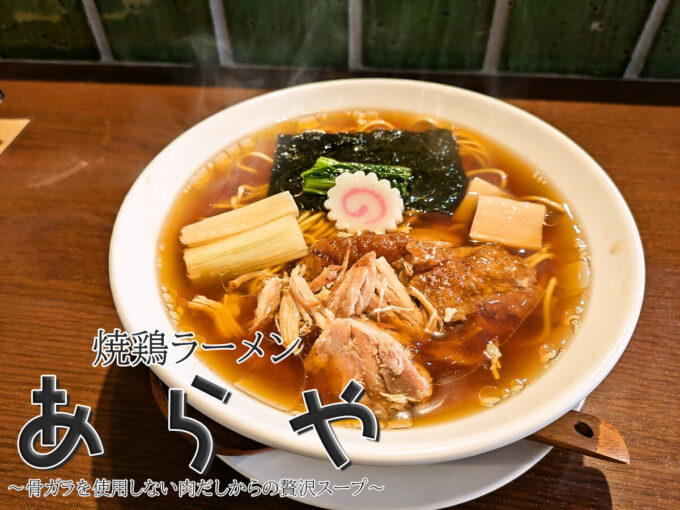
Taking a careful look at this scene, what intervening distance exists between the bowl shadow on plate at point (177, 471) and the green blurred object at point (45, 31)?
2.40 m

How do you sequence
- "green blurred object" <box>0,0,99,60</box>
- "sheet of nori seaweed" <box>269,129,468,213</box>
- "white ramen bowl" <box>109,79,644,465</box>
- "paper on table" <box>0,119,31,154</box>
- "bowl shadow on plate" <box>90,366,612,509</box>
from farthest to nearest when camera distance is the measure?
"green blurred object" <box>0,0,99,60</box> < "paper on table" <box>0,119,31,154</box> < "sheet of nori seaweed" <box>269,129,468,213</box> < "bowl shadow on plate" <box>90,366,612,509</box> < "white ramen bowl" <box>109,79,644,465</box>

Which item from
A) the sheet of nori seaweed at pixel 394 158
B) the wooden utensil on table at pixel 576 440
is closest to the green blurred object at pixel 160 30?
the sheet of nori seaweed at pixel 394 158

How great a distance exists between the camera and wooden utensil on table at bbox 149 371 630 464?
1.17 metres

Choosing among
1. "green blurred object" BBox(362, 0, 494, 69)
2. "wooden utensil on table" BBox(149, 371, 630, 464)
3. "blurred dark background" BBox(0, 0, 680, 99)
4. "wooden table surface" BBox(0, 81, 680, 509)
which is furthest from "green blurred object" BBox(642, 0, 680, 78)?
"wooden utensil on table" BBox(149, 371, 630, 464)

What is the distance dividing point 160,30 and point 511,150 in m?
2.13

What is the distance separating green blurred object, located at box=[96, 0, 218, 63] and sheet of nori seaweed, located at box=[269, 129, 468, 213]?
3.93 ft

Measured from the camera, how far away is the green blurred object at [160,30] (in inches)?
110

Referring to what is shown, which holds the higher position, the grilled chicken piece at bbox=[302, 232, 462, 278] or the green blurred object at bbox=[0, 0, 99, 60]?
the green blurred object at bbox=[0, 0, 99, 60]

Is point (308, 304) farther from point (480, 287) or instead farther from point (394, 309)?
point (480, 287)

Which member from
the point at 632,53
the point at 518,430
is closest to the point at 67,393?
the point at 518,430

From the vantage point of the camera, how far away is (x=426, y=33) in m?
2.81

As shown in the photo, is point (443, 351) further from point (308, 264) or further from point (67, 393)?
point (67, 393)

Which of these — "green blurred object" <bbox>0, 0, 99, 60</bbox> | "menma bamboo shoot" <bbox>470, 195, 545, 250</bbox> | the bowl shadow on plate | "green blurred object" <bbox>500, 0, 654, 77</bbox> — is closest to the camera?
the bowl shadow on plate

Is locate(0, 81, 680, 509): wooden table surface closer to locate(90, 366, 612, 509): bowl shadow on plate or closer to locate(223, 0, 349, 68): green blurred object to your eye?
locate(90, 366, 612, 509): bowl shadow on plate
